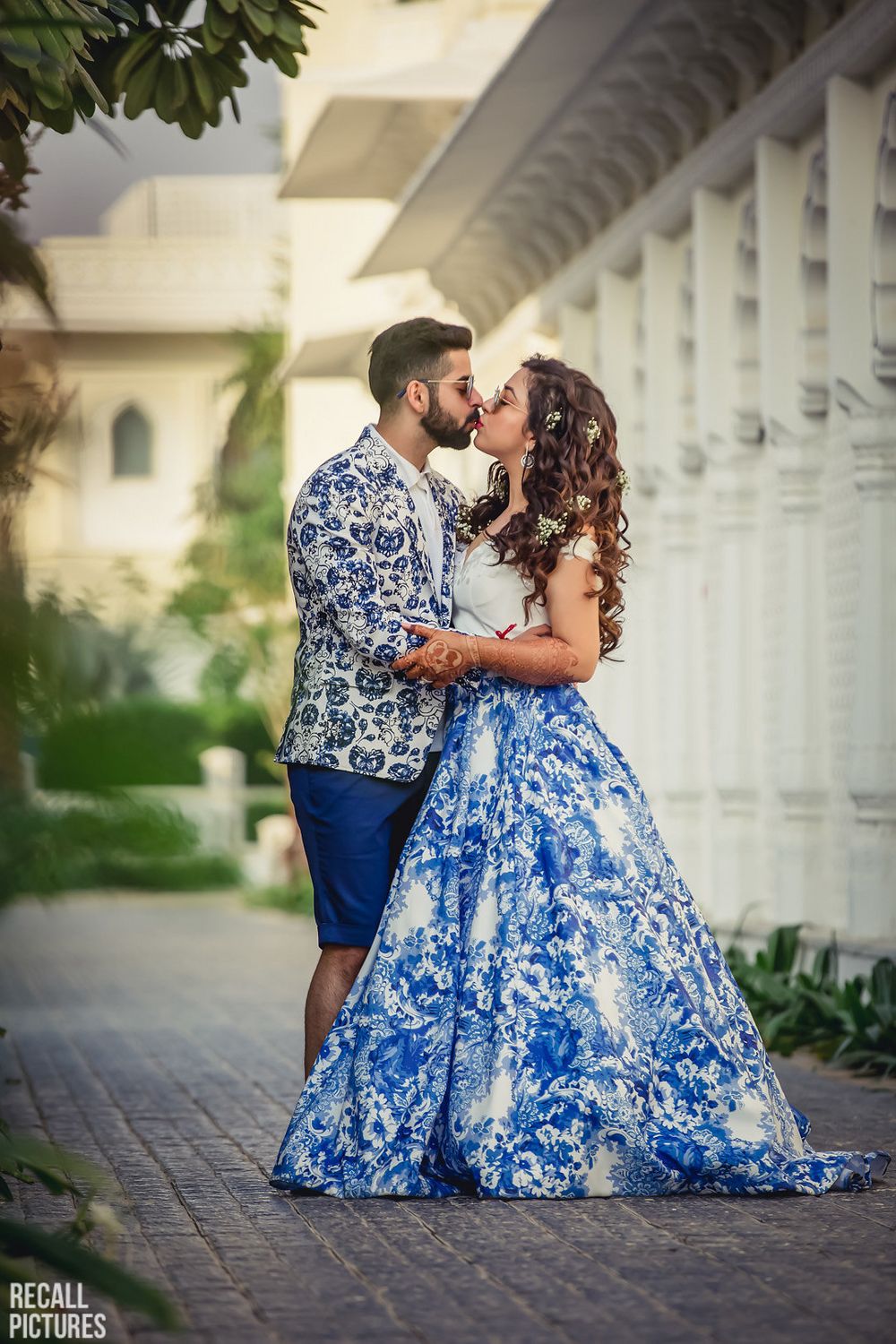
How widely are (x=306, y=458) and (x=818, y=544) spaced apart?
1438 centimetres

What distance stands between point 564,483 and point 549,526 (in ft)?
0.38

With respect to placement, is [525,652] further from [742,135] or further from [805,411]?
[742,135]

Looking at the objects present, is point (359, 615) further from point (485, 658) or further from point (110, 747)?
point (110, 747)

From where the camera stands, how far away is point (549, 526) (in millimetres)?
4598

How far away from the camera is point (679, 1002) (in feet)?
14.4

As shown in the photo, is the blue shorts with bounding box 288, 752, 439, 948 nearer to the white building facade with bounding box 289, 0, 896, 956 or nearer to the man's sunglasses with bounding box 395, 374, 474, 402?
the man's sunglasses with bounding box 395, 374, 474, 402

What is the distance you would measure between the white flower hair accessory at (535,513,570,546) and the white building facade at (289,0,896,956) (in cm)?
359

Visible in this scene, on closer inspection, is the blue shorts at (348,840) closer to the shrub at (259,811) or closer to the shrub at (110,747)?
the shrub at (110,747)

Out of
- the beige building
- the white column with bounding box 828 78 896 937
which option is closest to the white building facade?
the white column with bounding box 828 78 896 937

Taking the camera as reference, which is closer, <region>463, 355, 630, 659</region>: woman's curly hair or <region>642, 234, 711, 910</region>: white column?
<region>463, 355, 630, 659</region>: woman's curly hair

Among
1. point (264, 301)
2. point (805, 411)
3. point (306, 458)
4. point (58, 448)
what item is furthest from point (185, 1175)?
point (264, 301)

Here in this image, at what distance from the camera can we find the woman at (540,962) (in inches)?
→ 167

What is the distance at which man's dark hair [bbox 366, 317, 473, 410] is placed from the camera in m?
4.77

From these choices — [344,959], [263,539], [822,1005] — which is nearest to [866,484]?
[822,1005]
